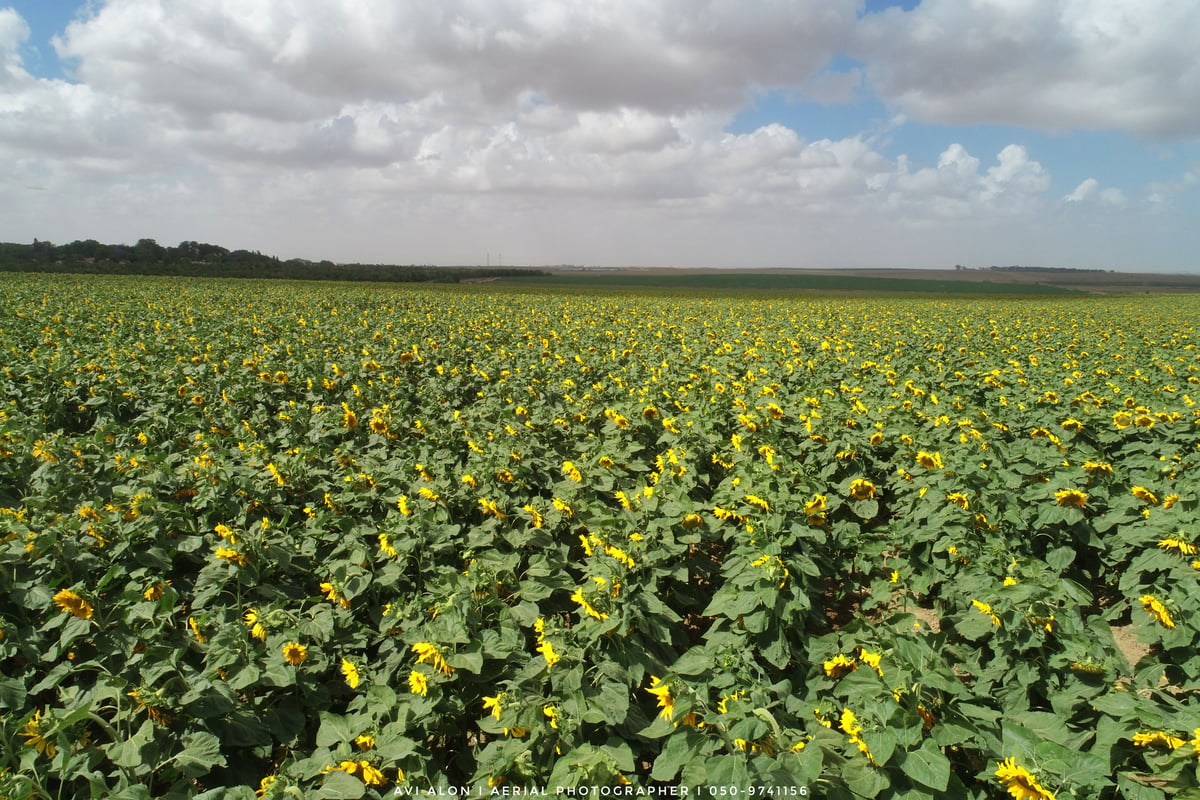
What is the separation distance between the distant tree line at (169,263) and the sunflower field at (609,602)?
58.2m

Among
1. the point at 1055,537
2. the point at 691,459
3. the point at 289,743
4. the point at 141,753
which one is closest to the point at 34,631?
the point at 141,753

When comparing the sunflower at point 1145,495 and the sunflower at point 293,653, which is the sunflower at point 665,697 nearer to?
the sunflower at point 293,653

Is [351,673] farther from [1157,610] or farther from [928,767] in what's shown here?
[1157,610]

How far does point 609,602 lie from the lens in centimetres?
300

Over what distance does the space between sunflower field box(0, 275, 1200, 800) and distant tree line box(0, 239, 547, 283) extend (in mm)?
58177

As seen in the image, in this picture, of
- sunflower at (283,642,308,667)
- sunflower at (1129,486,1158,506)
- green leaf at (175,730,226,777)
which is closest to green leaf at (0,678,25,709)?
green leaf at (175,730,226,777)

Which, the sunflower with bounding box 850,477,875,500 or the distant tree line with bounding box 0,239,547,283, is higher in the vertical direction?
the distant tree line with bounding box 0,239,547,283

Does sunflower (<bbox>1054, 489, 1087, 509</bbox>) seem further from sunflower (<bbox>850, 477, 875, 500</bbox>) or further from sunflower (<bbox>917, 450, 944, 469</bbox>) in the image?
sunflower (<bbox>850, 477, 875, 500</bbox>)

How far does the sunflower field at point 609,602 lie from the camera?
224cm

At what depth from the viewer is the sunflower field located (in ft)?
7.34

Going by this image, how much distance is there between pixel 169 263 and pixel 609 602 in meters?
72.7

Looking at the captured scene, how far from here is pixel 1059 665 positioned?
267cm

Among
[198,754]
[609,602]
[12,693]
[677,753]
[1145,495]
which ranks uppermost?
[1145,495]

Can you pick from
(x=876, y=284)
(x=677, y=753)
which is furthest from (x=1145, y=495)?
(x=876, y=284)
